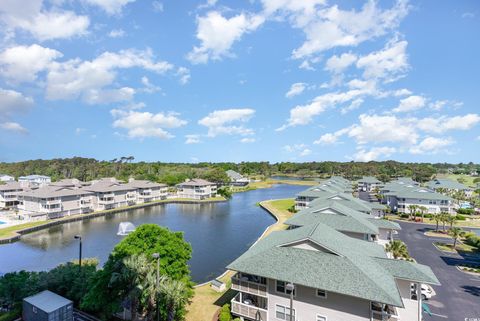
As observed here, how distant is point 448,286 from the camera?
2798cm

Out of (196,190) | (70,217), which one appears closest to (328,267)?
(70,217)

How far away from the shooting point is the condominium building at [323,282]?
1622cm

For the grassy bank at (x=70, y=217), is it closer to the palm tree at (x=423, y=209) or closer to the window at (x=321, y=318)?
the window at (x=321, y=318)

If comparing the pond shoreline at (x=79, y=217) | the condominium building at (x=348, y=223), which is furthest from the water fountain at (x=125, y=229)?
the condominium building at (x=348, y=223)

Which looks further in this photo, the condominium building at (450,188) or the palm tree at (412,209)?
the condominium building at (450,188)

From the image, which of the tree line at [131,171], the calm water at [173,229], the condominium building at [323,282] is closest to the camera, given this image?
the condominium building at [323,282]

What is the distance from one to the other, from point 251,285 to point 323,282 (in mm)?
5608

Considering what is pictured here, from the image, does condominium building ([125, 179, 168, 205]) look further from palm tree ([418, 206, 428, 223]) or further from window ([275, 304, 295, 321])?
palm tree ([418, 206, 428, 223])

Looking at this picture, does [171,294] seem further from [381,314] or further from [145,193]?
[145,193]

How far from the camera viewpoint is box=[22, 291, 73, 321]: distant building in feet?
59.9

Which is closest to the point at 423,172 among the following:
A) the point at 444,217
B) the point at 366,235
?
the point at 444,217

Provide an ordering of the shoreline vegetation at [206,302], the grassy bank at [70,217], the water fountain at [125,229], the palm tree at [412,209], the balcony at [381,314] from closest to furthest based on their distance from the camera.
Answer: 1. the balcony at [381,314]
2. the shoreline vegetation at [206,302]
3. the grassy bank at [70,217]
4. the water fountain at [125,229]
5. the palm tree at [412,209]

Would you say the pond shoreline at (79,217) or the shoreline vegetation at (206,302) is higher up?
the pond shoreline at (79,217)

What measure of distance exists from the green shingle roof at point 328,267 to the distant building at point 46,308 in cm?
1273
